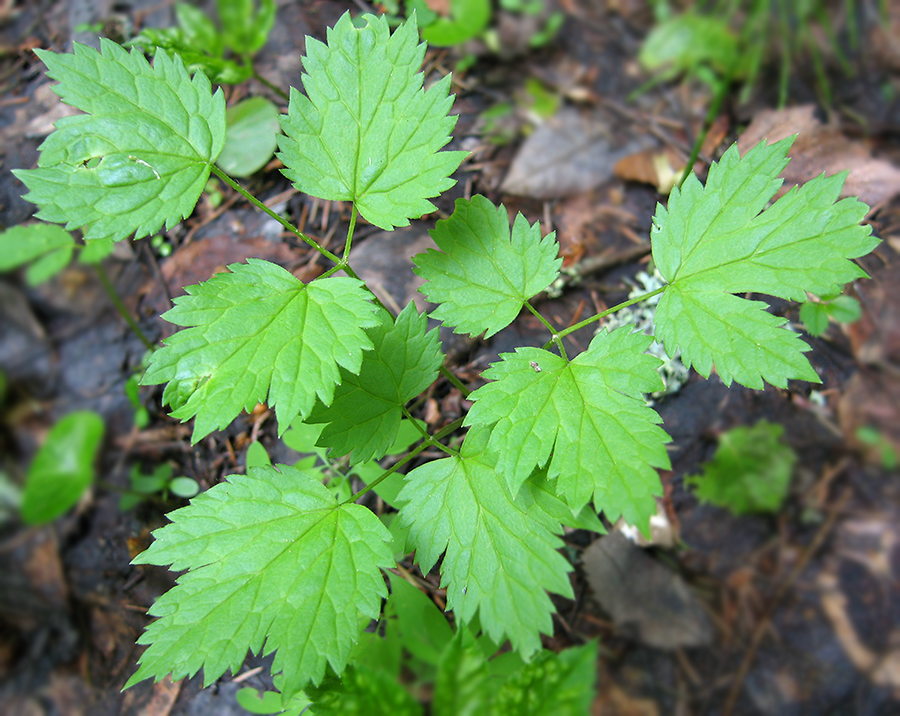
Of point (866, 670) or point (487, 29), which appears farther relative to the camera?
point (487, 29)

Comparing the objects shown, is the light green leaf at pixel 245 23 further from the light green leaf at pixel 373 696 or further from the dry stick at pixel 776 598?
the dry stick at pixel 776 598

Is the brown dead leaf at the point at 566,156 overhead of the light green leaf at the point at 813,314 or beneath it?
overhead


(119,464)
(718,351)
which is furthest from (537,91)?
(119,464)

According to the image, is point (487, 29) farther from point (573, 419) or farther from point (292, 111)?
point (573, 419)

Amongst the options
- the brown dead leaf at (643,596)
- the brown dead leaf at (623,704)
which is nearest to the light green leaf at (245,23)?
the brown dead leaf at (643,596)

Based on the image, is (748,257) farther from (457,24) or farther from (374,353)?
(457,24)

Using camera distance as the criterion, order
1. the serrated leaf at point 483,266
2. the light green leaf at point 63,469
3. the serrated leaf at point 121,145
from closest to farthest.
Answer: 1. the serrated leaf at point 121,145
2. the serrated leaf at point 483,266
3. the light green leaf at point 63,469

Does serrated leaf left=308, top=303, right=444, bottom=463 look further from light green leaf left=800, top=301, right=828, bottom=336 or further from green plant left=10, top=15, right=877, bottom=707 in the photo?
light green leaf left=800, top=301, right=828, bottom=336
